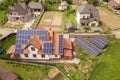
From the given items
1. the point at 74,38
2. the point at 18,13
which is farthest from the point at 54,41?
the point at 18,13

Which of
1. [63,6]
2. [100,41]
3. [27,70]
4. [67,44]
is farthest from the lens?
[63,6]

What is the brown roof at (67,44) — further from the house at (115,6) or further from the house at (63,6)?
the house at (115,6)

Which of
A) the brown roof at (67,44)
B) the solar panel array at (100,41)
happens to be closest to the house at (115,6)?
the solar panel array at (100,41)

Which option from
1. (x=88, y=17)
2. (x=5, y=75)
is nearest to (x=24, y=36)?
(x=5, y=75)

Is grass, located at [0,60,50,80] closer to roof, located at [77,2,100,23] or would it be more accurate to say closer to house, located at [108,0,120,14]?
roof, located at [77,2,100,23]

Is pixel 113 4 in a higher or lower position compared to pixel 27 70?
higher

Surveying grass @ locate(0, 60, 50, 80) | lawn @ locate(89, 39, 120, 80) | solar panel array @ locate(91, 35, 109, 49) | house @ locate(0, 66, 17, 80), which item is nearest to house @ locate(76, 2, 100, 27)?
solar panel array @ locate(91, 35, 109, 49)

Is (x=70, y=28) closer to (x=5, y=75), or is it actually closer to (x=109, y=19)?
(x=109, y=19)
